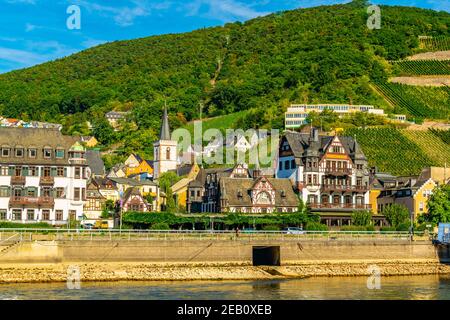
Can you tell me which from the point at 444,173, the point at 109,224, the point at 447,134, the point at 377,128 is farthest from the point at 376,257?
the point at 447,134

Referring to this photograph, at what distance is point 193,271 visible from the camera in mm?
62406

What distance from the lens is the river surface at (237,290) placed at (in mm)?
49406

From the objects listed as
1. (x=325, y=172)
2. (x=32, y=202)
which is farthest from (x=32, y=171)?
(x=325, y=172)

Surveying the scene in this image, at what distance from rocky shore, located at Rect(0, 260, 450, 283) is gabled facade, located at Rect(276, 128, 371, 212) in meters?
25.5

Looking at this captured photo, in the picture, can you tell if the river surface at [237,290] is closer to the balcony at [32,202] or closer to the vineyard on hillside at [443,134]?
the balcony at [32,202]

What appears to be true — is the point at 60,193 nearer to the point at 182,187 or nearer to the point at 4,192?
the point at 4,192

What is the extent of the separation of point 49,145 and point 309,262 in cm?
2858

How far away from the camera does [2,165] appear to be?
7756cm

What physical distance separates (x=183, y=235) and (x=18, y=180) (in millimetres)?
19324

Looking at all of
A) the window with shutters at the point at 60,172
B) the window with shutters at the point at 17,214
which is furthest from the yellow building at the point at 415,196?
the window with shutters at the point at 17,214

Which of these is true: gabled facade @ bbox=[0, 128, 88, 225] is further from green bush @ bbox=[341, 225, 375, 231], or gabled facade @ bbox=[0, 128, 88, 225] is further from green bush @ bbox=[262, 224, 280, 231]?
green bush @ bbox=[341, 225, 375, 231]

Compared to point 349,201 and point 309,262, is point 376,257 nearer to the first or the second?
point 309,262

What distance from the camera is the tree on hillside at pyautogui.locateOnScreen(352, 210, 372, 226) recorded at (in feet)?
301

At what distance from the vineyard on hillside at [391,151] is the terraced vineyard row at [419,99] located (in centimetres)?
3617
